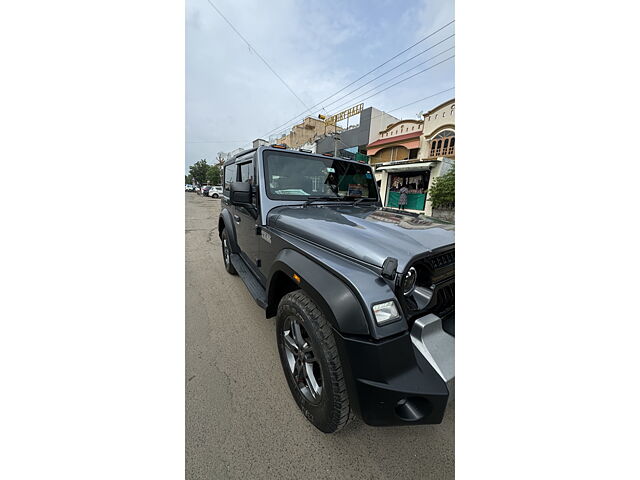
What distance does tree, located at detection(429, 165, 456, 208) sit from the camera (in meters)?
11.1

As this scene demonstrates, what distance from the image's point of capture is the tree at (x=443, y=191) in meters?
11.1

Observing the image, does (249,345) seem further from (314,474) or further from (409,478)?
(409,478)

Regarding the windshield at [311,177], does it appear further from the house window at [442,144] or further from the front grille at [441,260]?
the house window at [442,144]

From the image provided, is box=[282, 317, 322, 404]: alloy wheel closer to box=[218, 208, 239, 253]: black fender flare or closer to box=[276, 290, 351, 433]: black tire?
box=[276, 290, 351, 433]: black tire

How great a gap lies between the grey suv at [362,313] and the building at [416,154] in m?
11.9

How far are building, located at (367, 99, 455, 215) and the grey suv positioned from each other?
38.9 ft

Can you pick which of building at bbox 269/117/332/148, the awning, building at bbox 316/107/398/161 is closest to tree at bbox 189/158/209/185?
building at bbox 269/117/332/148

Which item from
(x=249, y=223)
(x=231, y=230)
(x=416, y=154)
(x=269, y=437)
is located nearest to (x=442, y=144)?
A: (x=416, y=154)

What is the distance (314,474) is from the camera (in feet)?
4.57

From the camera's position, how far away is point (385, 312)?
1.24m

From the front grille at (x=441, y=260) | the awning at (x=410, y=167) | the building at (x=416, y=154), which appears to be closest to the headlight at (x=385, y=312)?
the front grille at (x=441, y=260)

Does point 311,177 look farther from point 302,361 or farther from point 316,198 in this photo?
point 302,361

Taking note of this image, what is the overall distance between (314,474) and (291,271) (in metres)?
1.20

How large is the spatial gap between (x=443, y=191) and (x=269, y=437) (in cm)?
1212
